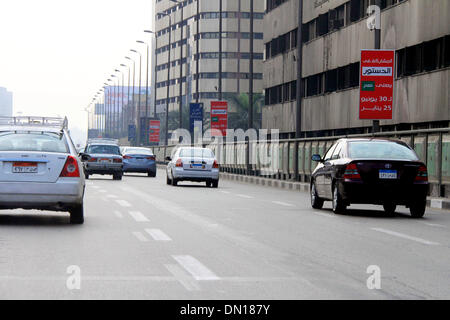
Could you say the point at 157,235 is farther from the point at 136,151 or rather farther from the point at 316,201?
the point at 136,151

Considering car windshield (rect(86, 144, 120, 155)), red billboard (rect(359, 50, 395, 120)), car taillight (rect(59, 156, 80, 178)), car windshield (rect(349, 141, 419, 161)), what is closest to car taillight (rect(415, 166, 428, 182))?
car windshield (rect(349, 141, 419, 161))

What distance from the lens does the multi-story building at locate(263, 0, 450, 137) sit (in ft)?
117

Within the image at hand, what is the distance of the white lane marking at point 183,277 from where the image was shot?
7922 mm

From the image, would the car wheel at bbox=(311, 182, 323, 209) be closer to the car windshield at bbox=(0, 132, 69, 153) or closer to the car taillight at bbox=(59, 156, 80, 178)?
the car windshield at bbox=(0, 132, 69, 153)

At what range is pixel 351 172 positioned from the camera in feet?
57.5

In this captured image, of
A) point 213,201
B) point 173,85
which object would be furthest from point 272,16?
point 173,85

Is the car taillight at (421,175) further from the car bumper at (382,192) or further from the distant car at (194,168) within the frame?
the distant car at (194,168)

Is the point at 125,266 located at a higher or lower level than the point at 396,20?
lower

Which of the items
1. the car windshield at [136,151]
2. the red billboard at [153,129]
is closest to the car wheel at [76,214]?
the car windshield at [136,151]

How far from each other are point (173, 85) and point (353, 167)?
11800 centimetres

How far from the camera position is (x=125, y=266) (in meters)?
9.30

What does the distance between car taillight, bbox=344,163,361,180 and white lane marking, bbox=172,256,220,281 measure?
781cm

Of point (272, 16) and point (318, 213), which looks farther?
point (272, 16)

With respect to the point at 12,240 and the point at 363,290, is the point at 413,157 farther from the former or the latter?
the point at 363,290
